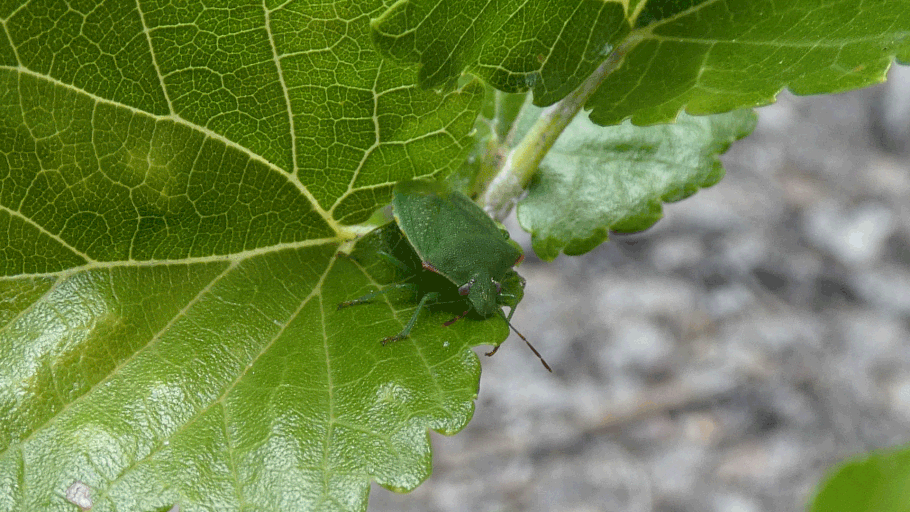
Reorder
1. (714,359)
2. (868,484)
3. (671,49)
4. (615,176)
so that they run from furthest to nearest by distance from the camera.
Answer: (714,359)
(615,176)
(671,49)
(868,484)

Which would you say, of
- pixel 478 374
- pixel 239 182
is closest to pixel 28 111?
pixel 239 182

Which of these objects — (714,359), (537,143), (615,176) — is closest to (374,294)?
(537,143)

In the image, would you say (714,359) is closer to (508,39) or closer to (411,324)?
(411,324)

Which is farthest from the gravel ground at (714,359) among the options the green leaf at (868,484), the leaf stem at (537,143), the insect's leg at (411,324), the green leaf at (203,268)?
the green leaf at (868,484)

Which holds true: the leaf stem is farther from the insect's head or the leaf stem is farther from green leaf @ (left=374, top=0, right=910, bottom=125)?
the insect's head

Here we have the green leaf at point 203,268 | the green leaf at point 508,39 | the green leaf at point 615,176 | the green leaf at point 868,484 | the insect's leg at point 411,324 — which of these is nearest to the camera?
the green leaf at point 868,484

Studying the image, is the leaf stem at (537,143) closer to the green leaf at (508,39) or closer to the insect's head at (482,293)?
the green leaf at (508,39)
